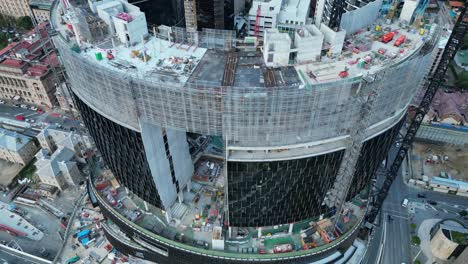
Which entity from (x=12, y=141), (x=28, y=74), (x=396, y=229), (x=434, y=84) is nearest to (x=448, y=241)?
(x=396, y=229)

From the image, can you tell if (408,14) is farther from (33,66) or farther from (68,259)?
(33,66)

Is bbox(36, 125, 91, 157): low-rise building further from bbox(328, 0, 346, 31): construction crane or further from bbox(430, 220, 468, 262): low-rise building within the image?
bbox(430, 220, 468, 262): low-rise building

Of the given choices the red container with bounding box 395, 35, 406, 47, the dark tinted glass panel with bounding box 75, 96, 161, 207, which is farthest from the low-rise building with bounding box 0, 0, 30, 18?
the red container with bounding box 395, 35, 406, 47

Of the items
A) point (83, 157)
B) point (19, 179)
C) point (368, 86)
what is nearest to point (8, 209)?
point (19, 179)

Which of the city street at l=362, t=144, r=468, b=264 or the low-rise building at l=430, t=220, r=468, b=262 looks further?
the city street at l=362, t=144, r=468, b=264

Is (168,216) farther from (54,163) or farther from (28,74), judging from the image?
(28,74)
